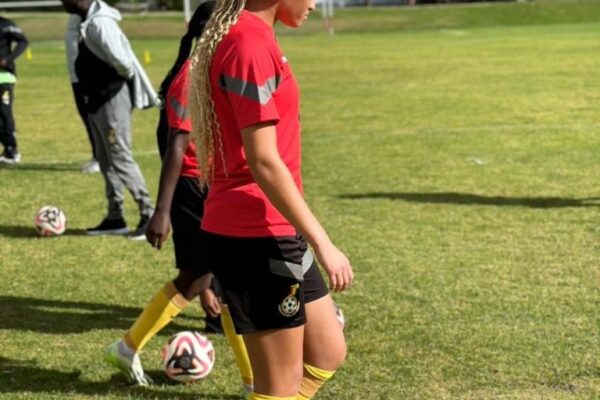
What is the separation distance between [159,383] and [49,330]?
4.36ft

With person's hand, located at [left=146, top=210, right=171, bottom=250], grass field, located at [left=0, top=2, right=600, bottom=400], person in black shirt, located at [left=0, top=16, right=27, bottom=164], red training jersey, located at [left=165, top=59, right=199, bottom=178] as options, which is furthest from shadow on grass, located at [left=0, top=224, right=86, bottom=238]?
person's hand, located at [left=146, top=210, right=171, bottom=250]

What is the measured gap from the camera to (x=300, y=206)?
322 centimetres

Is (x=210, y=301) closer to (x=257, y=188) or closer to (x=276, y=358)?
(x=276, y=358)

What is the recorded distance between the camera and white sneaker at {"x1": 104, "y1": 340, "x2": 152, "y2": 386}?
5434 mm

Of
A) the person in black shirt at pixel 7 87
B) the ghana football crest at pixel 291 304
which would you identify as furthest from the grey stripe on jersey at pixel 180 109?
the person in black shirt at pixel 7 87

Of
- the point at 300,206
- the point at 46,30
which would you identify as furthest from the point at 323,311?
the point at 46,30

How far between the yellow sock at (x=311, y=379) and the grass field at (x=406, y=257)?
4.84 feet

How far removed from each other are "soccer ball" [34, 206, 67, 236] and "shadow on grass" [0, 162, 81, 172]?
379 cm

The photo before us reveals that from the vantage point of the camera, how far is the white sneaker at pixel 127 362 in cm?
543

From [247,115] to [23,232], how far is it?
6.85m

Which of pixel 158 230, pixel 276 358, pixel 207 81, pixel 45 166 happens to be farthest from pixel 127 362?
pixel 45 166

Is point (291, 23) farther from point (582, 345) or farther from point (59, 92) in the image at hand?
point (59, 92)

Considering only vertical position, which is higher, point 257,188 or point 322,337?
point 257,188

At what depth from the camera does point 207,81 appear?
11.1 ft
